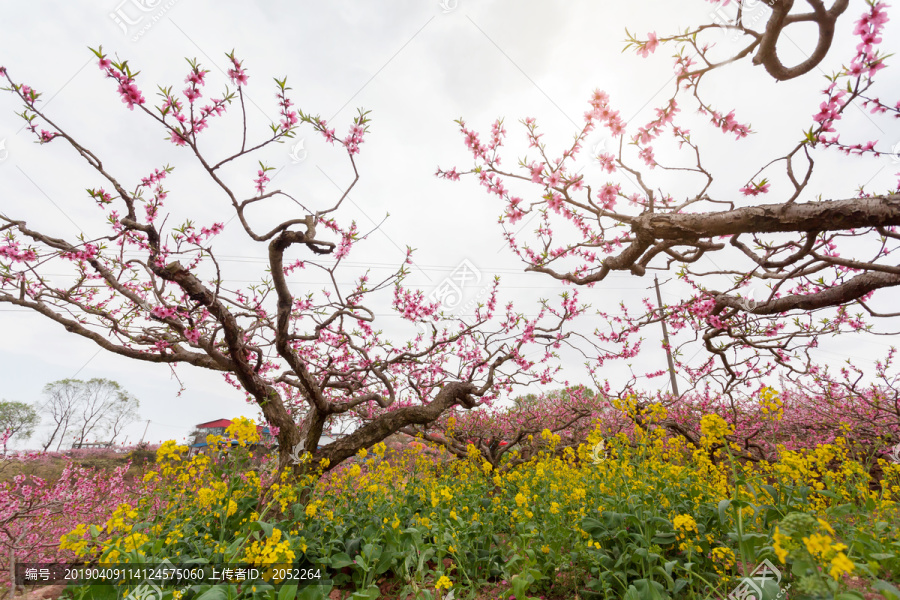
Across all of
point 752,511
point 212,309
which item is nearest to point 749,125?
point 752,511

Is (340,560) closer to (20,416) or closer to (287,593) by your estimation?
(287,593)

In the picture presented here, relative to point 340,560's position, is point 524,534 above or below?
above

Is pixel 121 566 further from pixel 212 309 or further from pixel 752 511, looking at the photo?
pixel 752 511

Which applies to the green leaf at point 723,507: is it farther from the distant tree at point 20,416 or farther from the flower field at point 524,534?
the distant tree at point 20,416

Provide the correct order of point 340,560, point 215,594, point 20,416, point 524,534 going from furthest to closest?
1. point 20,416
2. point 340,560
3. point 524,534
4. point 215,594

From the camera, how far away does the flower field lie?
258cm

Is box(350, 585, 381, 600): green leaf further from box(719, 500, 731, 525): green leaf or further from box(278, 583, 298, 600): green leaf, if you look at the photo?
box(719, 500, 731, 525): green leaf

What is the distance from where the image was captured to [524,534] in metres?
3.17

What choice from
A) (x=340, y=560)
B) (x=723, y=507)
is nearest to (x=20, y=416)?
(x=340, y=560)

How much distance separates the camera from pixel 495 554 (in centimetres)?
378

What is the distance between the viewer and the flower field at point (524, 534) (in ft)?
8.46

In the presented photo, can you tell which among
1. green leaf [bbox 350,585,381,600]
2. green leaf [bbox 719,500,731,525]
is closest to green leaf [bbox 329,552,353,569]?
green leaf [bbox 350,585,381,600]

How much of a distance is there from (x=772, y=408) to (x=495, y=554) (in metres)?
2.99

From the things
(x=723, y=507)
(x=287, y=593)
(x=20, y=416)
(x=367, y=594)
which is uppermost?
(x=20, y=416)
